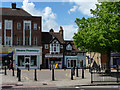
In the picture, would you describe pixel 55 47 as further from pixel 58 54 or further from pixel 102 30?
pixel 102 30

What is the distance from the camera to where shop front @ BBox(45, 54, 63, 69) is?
39312 millimetres

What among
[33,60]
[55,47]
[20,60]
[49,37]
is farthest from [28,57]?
[49,37]

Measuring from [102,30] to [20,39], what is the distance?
2302 centimetres

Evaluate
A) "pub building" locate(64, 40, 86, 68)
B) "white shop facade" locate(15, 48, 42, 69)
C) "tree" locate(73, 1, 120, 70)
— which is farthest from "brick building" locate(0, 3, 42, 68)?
"tree" locate(73, 1, 120, 70)

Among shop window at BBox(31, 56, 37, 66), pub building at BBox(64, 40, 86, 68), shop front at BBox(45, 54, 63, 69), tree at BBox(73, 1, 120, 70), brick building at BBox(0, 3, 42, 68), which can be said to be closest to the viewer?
tree at BBox(73, 1, 120, 70)

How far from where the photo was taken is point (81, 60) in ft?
134

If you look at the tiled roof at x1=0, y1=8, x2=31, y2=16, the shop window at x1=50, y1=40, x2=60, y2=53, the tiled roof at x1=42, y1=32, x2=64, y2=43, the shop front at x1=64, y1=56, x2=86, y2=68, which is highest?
the tiled roof at x1=0, y1=8, x2=31, y2=16

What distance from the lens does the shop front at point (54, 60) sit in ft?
129

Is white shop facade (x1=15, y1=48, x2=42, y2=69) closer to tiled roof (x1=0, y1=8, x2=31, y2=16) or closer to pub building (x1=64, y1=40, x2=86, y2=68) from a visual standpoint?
pub building (x1=64, y1=40, x2=86, y2=68)

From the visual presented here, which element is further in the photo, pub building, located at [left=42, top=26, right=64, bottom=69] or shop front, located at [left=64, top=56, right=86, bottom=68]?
shop front, located at [left=64, top=56, right=86, bottom=68]

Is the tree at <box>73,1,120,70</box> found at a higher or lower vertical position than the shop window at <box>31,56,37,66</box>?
higher

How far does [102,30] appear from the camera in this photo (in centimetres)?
1939

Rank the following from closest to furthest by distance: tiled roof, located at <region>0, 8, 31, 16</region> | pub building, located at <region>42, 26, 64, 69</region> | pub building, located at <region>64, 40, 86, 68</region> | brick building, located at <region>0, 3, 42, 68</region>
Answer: brick building, located at <region>0, 3, 42, 68</region>, tiled roof, located at <region>0, 8, 31, 16</region>, pub building, located at <region>42, 26, 64, 69</region>, pub building, located at <region>64, 40, 86, 68</region>

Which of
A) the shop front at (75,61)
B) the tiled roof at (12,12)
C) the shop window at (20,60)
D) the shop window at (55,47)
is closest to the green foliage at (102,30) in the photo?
the shop window at (55,47)
